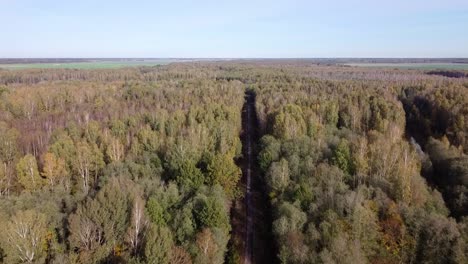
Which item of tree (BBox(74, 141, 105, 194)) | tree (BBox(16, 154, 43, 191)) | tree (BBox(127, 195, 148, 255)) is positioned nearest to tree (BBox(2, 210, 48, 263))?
tree (BBox(127, 195, 148, 255))

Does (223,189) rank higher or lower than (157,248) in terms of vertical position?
lower

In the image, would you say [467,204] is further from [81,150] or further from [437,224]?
[81,150]

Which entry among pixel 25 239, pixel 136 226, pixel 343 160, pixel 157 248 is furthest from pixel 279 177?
pixel 25 239

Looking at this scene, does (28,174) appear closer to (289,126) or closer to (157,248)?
(157,248)

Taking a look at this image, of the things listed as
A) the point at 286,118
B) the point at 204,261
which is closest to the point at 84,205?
the point at 204,261

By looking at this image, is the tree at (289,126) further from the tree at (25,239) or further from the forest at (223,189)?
the tree at (25,239)

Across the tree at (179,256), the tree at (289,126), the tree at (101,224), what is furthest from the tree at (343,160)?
the tree at (101,224)
